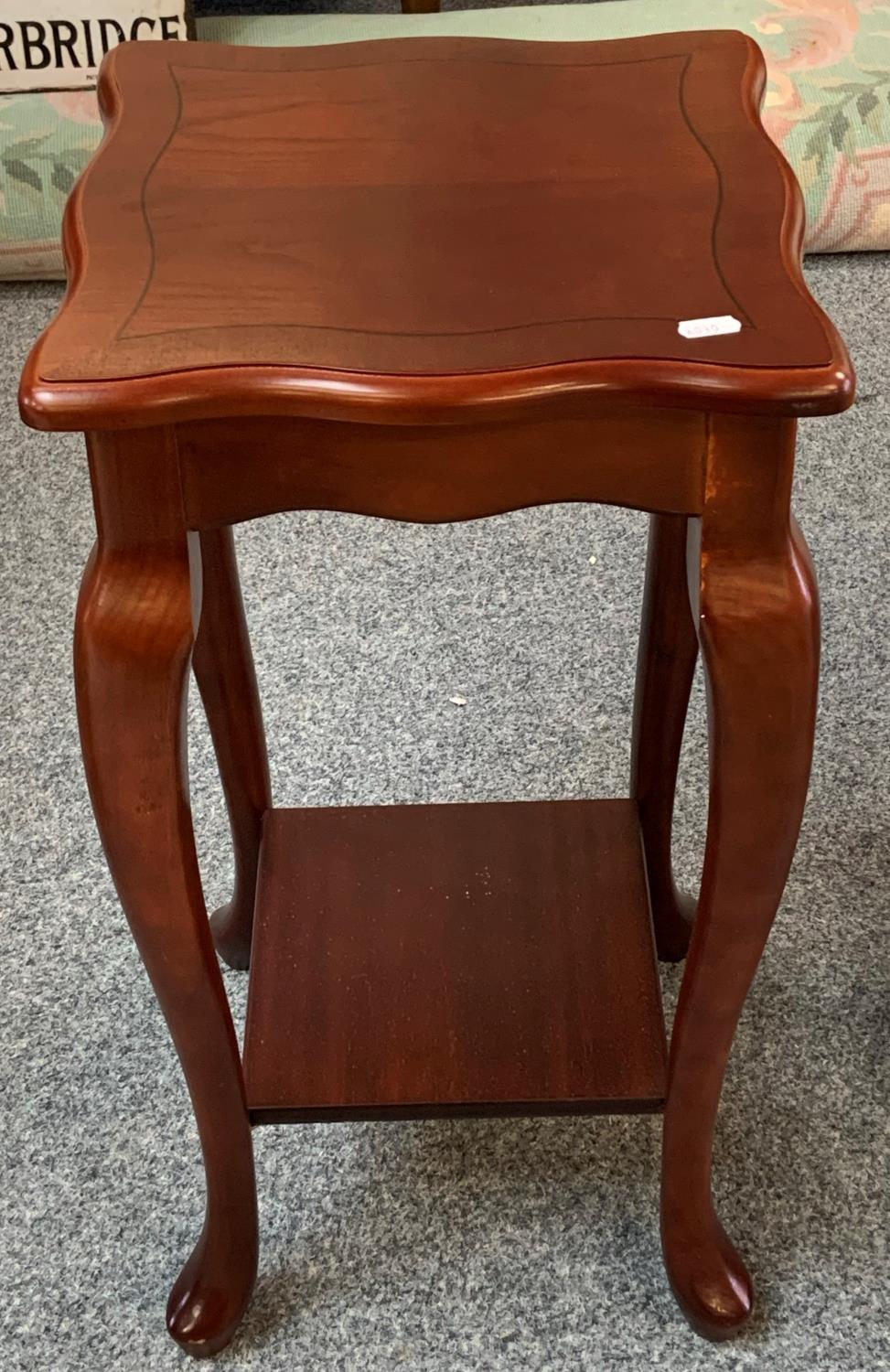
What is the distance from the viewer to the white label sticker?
0.52m

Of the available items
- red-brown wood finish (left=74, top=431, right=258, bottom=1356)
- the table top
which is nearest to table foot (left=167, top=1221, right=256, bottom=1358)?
red-brown wood finish (left=74, top=431, right=258, bottom=1356)

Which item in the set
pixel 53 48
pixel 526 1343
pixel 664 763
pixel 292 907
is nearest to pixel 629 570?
pixel 664 763

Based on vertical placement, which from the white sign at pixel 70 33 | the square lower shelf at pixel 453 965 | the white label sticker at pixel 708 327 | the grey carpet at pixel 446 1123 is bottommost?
the grey carpet at pixel 446 1123

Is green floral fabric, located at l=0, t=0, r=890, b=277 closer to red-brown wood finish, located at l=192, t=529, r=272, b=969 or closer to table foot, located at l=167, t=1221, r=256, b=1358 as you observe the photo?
red-brown wood finish, located at l=192, t=529, r=272, b=969

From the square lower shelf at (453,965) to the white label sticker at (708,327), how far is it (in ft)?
1.29

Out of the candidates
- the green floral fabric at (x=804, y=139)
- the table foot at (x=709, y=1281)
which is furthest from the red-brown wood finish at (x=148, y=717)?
the green floral fabric at (x=804, y=139)

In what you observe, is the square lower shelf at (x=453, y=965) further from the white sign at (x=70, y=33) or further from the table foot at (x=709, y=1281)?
the white sign at (x=70, y=33)

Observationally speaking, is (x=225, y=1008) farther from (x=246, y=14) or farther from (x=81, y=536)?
(x=246, y=14)

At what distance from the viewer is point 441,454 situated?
539mm

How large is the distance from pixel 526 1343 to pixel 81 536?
0.85 metres

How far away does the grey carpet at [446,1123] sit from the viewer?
799 millimetres

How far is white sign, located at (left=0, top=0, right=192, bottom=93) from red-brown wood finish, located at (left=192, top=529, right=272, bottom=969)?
3.54 ft

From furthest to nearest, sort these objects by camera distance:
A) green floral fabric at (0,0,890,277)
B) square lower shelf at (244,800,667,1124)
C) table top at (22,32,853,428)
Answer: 1. green floral fabric at (0,0,890,277)
2. square lower shelf at (244,800,667,1124)
3. table top at (22,32,853,428)

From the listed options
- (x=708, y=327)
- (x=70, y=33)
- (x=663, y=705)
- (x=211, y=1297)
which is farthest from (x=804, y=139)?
(x=211, y=1297)
